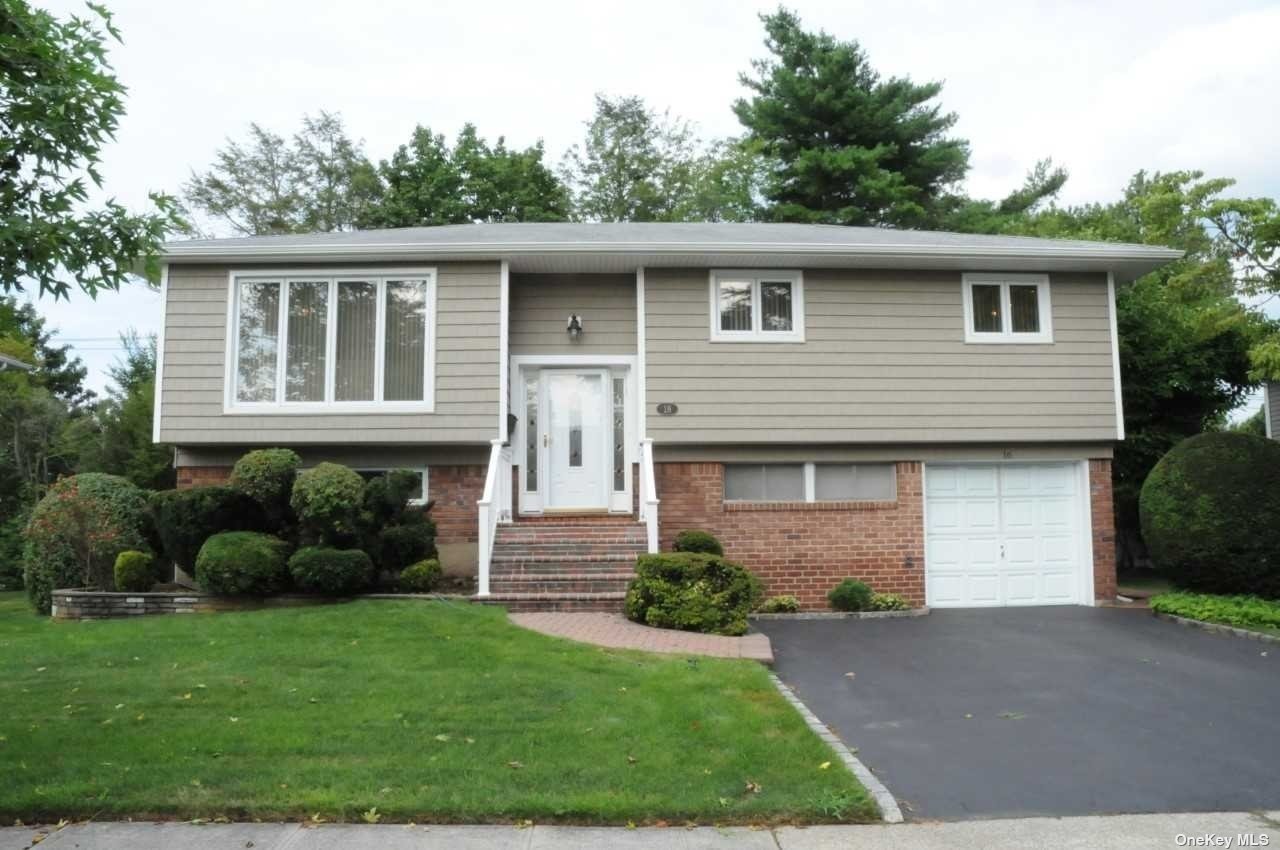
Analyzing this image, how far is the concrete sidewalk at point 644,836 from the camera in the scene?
3.93 m

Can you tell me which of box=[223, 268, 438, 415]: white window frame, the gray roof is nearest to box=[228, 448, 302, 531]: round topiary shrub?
box=[223, 268, 438, 415]: white window frame

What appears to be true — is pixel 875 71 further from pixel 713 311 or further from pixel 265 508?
pixel 265 508

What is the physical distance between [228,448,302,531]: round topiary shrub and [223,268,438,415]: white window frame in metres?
0.95

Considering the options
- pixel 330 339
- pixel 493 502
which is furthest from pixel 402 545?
pixel 330 339

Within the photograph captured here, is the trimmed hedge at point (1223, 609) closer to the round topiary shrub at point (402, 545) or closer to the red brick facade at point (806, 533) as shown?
the red brick facade at point (806, 533)

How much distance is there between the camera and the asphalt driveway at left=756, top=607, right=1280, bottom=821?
466 cm

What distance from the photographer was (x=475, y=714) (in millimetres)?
5641

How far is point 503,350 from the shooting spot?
11.5 meters

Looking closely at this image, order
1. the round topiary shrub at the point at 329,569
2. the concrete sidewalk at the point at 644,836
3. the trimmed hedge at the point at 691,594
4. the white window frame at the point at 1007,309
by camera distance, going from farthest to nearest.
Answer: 1. the white window frame at the point at 1007,309
2. the round topiary shrub at the point at 329,569
3. the trimmed hedge at the point at 691,594
4. the concrete sidewalk at the point at 644,836

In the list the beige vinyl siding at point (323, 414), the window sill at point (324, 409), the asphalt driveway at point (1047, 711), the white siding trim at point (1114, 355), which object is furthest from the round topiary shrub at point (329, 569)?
the white siding trim at point (1114, 355)

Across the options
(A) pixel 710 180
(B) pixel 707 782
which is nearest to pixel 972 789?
(B) pixel 707 782

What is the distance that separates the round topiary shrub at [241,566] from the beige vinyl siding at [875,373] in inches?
192

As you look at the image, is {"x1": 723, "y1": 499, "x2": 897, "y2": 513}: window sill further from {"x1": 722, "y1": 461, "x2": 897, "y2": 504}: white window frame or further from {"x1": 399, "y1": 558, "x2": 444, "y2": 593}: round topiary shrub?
{"x1": 399, "y1": 558, "x2": 444, "y2": 593}: round topiary shrub

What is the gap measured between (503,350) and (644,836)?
8.14 m
